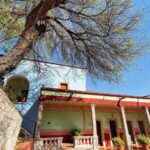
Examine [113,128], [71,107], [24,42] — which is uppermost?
[71,107]

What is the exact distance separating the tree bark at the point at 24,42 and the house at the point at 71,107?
765 cm

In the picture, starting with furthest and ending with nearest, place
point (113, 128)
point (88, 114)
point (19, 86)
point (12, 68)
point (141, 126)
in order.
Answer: point (141, 126)
point (113, 128)
point (19, 86)
point (88, 114)
point (12, 68)

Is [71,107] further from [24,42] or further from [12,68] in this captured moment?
[12,68]

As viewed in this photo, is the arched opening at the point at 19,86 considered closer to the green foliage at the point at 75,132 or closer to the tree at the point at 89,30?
the green foliage at the point at 75,132

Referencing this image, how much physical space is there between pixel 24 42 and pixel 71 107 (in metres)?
11.9

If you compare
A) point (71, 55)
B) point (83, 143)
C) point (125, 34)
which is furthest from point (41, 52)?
point (83, 143)

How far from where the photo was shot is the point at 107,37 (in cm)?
908

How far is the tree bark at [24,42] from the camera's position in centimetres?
531

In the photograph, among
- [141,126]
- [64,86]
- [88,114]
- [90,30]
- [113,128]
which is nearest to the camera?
[90,30]

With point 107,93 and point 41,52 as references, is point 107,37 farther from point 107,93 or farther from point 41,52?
point 107,93

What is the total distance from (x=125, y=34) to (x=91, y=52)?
159 cm

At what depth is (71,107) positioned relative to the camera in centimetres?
1723

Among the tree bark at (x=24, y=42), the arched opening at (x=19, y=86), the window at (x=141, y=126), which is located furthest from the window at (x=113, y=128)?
the tree bark at (x=24, y=42)

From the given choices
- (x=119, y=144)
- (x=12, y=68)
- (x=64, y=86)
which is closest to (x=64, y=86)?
(x=64, y=86)
